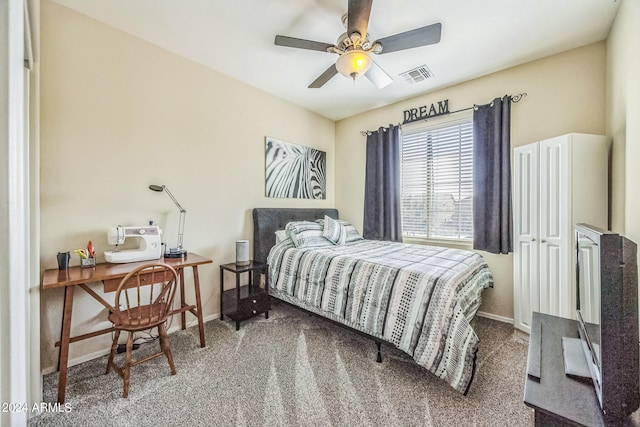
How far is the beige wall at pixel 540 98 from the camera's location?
2.41 m

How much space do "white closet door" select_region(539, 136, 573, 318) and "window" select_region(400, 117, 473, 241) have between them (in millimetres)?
870

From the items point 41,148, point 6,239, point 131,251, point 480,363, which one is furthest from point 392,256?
point 41,148

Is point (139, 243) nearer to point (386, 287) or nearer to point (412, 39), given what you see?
point (386, 287)

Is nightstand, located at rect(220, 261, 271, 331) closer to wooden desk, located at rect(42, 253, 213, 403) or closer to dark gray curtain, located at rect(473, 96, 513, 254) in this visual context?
wooden desk, located at rect(42, 253, 213, 403)

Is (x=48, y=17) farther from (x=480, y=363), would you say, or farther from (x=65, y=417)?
(x=480, y=363)

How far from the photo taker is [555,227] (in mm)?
2217

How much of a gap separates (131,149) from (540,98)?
13.0ft

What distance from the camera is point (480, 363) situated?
2.06 metres

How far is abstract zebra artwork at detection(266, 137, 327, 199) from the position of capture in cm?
350

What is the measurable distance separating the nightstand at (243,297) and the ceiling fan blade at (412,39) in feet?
7.65

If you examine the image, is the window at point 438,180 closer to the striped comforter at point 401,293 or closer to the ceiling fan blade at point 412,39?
the striped comforter at point 401,293

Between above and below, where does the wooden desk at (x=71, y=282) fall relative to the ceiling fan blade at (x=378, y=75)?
below

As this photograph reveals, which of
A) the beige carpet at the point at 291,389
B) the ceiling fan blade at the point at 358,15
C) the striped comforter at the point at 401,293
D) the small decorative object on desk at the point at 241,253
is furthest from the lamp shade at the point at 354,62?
the beige carpet at the point at 291,389

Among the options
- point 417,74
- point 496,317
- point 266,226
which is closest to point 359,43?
point 417,74
